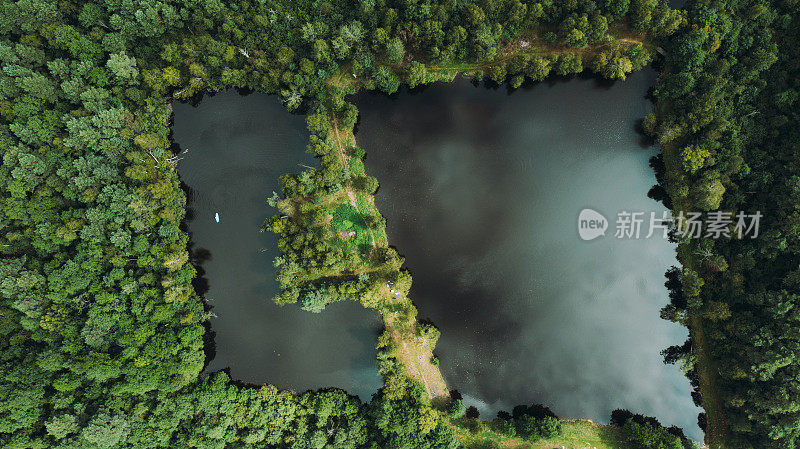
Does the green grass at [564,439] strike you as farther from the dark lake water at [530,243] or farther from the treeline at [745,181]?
the treeline at [745,181]

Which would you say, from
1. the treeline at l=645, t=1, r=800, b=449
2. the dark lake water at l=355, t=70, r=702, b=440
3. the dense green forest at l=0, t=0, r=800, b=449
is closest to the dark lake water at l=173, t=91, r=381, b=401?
the dense green forest at l=0, t=0, r=800, b=449

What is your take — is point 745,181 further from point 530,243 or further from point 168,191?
point 168,191

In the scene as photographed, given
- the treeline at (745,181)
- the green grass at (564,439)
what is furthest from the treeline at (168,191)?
the treeline at (745,181)

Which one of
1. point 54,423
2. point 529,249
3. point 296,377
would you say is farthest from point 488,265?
point 54,423

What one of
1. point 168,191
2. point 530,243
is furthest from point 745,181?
point 168,191

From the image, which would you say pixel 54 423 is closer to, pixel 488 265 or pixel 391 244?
pixel 391 244
